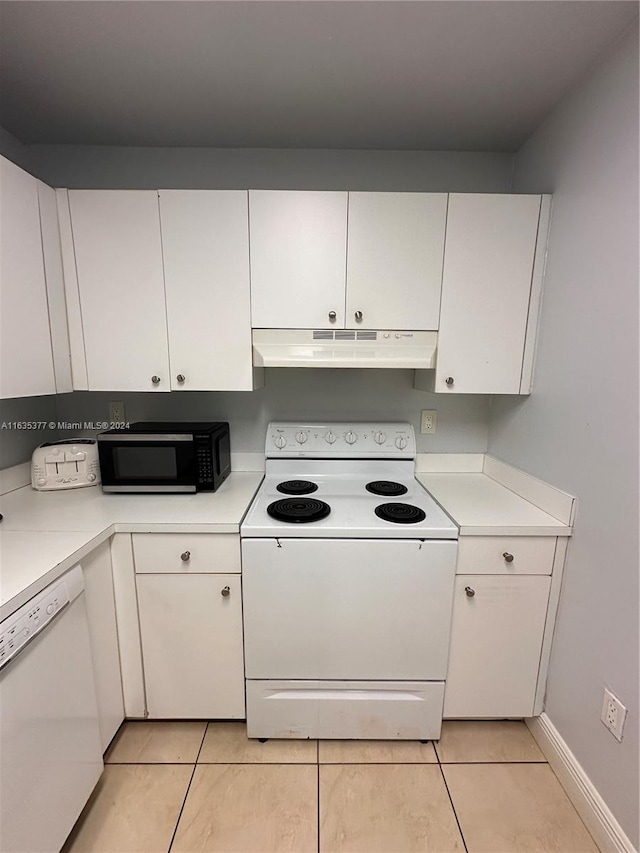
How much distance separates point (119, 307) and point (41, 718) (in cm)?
140

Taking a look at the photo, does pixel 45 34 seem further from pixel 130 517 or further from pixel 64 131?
pixel 130 517

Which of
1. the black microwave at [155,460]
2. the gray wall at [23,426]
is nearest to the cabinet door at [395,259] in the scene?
the black microwave at [155,460]

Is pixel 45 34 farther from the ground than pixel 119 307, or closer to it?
farther from the ground

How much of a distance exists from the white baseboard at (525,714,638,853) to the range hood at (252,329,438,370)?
5.04 ft

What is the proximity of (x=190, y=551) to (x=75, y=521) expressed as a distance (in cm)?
44

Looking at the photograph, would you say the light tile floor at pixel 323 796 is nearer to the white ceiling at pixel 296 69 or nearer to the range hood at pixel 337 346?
the range hood at pixel 337 346

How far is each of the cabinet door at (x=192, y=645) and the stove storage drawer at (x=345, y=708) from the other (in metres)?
0.11

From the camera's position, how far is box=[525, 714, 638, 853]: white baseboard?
1.10m

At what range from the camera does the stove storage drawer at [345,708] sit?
1.41 meters

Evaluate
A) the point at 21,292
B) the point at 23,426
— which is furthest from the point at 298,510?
the point at 23,426

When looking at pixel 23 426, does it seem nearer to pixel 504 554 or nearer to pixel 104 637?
pixel 104 637

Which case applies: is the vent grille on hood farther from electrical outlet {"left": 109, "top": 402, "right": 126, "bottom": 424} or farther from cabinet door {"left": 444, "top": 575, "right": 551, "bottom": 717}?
electrical outlet {"left": 109, "top": 402, "right": 126, "bottom": 424}

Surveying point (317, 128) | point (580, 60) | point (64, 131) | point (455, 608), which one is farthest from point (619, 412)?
point (64, 131)

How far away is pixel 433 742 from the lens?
146cm
